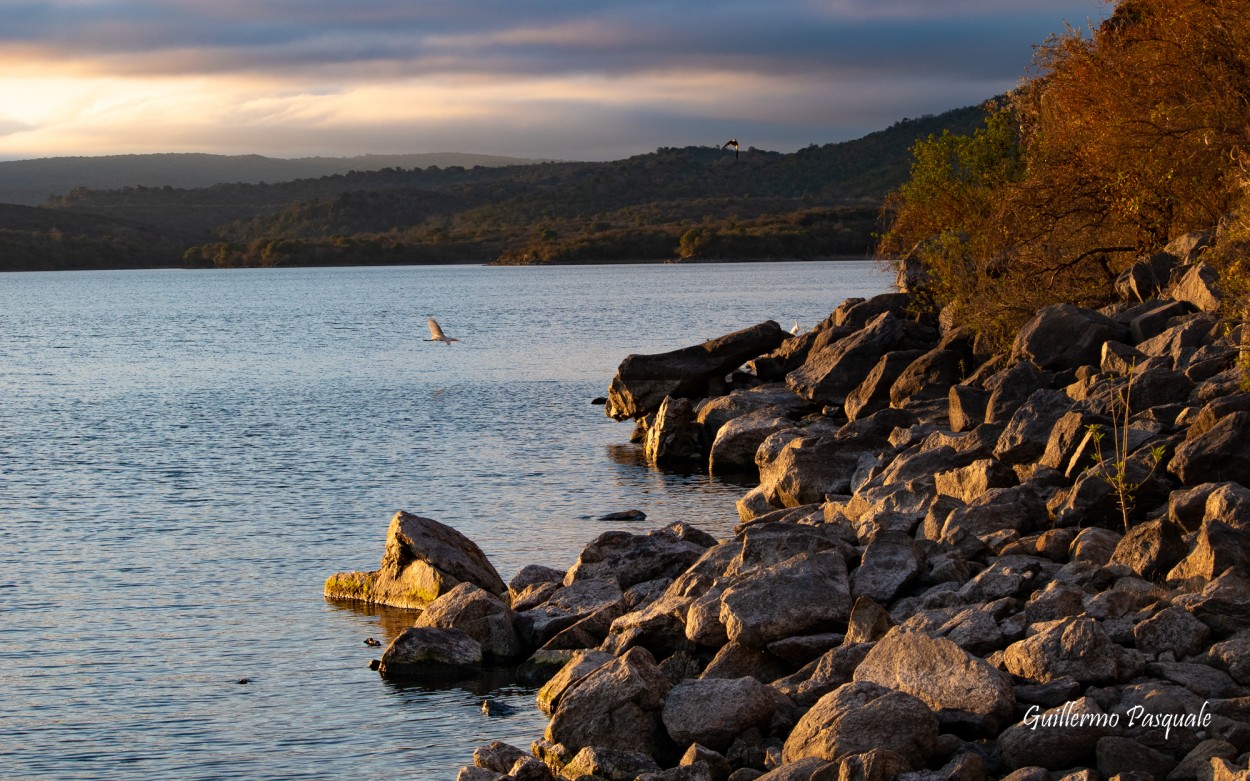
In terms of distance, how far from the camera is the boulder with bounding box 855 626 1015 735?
32.7 ft

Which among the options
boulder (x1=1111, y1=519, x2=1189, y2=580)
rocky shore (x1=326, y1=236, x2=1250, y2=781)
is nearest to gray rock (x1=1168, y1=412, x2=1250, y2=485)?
rocky shore (x1=326, y1=236, x2=1250, y2=781)

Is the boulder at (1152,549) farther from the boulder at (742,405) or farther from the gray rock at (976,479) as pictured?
the boulder at (742,405)

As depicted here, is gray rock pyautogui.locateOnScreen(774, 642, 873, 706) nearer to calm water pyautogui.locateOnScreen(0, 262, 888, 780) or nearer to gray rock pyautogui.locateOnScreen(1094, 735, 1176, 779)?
gray rock pyautogui.locateOnScreen(1094, 735, 1176, 779)

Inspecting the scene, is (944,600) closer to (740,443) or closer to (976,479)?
(976,479)

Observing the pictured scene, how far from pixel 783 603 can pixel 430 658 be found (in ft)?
13.2

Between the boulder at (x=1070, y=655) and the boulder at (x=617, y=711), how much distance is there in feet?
9.18

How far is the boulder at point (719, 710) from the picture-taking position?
10688 millimetres

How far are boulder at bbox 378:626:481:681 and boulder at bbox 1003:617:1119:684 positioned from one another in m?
6.07

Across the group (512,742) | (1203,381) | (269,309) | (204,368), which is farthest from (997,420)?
(269,309)

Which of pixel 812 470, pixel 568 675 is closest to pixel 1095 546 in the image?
pixel 568 675

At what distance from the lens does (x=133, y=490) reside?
2658cm

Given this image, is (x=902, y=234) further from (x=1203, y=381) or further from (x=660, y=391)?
(x=1203, y=381)

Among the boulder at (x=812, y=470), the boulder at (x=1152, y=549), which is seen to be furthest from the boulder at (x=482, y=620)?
the boulder at (x=812, y=470)

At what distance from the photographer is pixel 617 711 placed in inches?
446
